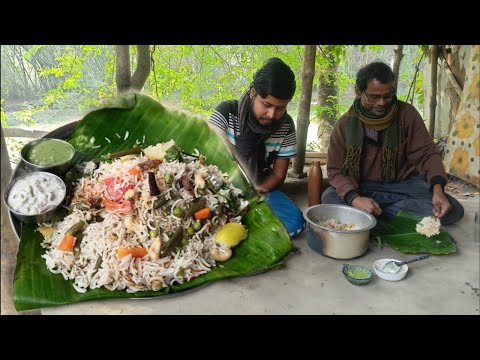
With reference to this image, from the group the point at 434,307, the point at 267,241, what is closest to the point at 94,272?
the point at 267,241

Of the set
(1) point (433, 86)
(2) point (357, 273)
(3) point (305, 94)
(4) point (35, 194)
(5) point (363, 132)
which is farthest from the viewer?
(1) point (433, 86)

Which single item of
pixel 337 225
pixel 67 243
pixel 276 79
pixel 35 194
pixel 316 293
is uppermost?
pixel 276 79

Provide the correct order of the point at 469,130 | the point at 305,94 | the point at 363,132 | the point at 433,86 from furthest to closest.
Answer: the point at 433,86
the point at 305,94
the point at 469,130
the point at 363,132

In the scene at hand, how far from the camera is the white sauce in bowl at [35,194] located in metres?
2.14

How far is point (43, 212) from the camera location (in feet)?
7.32

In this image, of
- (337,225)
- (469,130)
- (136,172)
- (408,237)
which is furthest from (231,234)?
(469,130)

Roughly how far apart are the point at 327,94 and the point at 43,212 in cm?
298

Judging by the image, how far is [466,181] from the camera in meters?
3.67

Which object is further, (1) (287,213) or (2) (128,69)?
(1) (287,213)

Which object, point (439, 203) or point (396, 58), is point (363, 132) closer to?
point (396, 58)

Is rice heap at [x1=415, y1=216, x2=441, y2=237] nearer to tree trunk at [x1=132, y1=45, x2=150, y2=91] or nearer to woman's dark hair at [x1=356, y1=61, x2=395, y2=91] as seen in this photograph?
woman's dark hair at [x1=356, y1=61, x2=395, y2=91]

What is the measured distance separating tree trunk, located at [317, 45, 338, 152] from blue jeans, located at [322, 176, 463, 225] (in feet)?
3.65

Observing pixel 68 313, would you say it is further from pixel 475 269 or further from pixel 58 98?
pixel 475 269

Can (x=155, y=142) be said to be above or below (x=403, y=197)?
above
